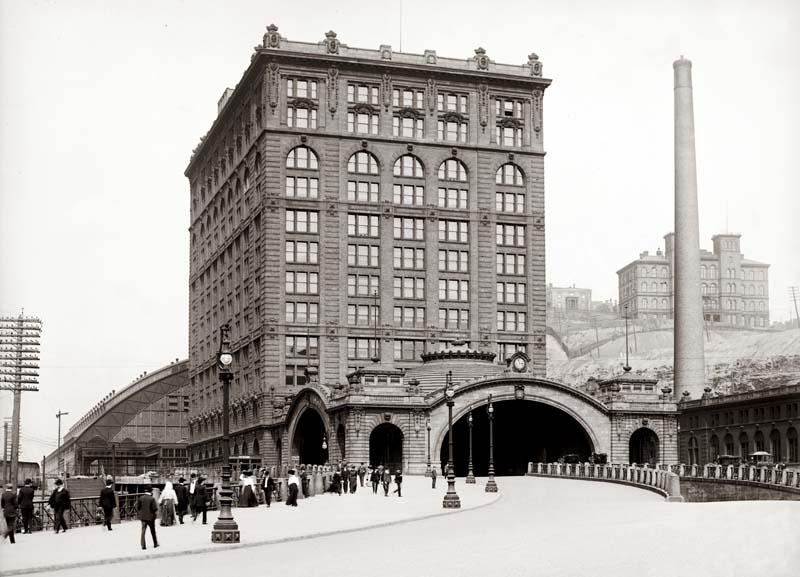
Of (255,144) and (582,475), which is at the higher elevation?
(255,144)

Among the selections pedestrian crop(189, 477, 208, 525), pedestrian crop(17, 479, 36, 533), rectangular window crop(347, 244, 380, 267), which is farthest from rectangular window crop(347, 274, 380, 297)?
pedestrian crop(17, 479, 36, 533)

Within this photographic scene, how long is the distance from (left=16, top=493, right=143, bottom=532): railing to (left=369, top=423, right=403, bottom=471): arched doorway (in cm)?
4034

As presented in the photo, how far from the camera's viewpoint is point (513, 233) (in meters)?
117

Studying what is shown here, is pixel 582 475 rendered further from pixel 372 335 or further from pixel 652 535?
pixel 652 535

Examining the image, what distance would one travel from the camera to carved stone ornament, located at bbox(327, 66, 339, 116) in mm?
111062

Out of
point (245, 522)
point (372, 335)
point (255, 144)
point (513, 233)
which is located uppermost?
point (255, 144)

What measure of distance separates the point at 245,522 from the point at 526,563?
18599 millimetres


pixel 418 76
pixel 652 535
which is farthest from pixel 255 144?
pixel 652 535

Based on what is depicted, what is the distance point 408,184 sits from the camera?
373ft

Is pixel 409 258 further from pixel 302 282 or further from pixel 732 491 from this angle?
pixel 732 491

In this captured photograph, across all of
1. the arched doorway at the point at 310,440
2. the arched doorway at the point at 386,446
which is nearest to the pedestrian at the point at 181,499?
the arched doorway at the point at 386,446

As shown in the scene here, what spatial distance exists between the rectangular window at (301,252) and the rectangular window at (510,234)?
1795 centimetres

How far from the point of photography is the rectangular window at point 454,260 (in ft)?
373

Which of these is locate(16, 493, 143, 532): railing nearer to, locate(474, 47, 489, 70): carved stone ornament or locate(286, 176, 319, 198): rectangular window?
locate(286, 176, 319, 198): rectangular window
